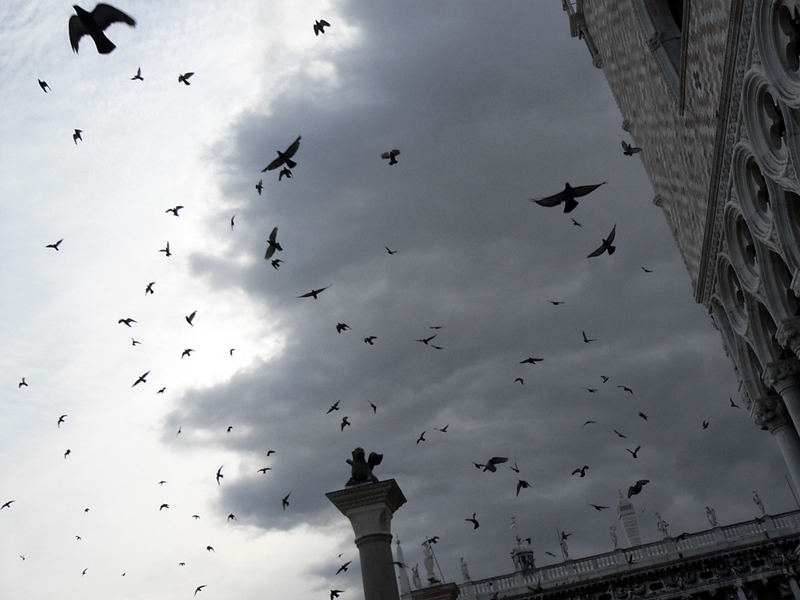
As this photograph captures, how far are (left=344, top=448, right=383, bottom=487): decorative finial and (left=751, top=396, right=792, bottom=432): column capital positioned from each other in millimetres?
9711

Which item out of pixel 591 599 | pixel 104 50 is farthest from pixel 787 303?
pixel 591 599

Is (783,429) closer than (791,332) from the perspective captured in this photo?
No

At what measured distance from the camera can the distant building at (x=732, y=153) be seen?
11.0 metres

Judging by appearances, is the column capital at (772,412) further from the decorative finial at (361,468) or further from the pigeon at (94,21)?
the pigeon at (94,21)

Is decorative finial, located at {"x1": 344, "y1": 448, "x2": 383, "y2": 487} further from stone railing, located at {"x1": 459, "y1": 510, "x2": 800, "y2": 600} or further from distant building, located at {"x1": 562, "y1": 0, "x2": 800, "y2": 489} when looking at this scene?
stone railing, located at {"x1": 459, "y1": 510, "x2": 800, "y2": 600}

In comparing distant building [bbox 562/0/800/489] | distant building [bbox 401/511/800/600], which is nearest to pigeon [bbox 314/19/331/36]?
distant building [bbox 562/0/800/489]

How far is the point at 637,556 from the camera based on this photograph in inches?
1617

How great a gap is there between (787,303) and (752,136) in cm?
309

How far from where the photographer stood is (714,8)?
39.8 feet

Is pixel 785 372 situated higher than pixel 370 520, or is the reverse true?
pixel 785 372

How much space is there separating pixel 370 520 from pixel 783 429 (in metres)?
10.5

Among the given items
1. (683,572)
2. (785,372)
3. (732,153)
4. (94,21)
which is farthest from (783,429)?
(683,572)

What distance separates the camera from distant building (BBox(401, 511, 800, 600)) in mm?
38844

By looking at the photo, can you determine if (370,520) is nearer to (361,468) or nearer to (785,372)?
(361,468)
